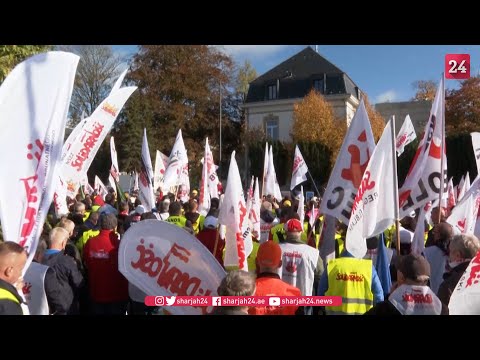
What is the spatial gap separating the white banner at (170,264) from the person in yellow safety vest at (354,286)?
122cm

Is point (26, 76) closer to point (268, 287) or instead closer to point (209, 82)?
point (268, 287)

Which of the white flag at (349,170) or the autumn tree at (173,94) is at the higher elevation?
the autumn tree at (173,94)

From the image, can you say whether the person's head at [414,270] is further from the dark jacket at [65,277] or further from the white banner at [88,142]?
the white banner at [88,142]

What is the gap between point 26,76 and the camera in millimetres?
3984

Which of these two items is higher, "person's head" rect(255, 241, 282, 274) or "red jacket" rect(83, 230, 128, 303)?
"person's head" rect(255, 241, 282, 274)

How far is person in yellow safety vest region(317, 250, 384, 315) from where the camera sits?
4891 millimetres

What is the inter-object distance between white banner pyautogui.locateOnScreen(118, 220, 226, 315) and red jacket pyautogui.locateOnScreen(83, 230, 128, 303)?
179 centimetres

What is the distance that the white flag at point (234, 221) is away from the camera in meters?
5.37

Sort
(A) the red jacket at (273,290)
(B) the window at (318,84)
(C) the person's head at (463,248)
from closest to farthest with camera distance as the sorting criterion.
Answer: (A) the red jacket at (273,290) → (C) the person's head at (463,248) → (B) the window at (318,84)

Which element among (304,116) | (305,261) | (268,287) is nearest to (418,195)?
(305,261)

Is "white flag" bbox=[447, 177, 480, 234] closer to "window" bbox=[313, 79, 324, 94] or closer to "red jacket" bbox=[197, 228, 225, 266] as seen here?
"red jacket" bbox=[197, 228, 225, 266]

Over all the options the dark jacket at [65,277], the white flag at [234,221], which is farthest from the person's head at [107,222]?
the white flag at [234,221]

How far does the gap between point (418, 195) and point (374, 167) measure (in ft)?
3.37

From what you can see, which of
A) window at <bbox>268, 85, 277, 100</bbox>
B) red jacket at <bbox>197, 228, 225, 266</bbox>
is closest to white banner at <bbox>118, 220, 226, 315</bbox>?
red jacket at <bbox>197, 228, 225, 266</bbox>
